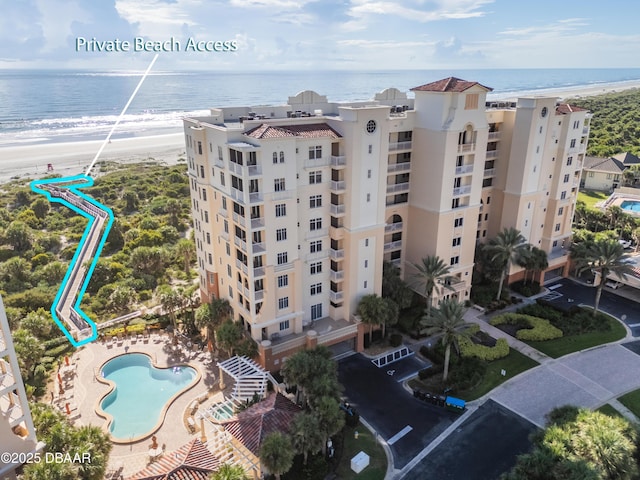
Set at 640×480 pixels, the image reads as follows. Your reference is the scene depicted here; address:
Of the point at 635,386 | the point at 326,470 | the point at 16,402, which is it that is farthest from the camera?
the point at 635,386

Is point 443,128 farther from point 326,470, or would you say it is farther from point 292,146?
point 326,470

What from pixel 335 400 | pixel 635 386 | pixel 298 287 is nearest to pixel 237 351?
pixel 298 287

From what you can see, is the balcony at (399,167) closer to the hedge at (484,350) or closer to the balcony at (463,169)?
the balcony at (463,169)

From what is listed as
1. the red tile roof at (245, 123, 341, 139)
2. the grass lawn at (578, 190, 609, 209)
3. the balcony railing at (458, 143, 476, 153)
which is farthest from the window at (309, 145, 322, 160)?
the grass lawn at (578, 190, 609, 209)

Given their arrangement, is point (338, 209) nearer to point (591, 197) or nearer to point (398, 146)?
point (398, 146)

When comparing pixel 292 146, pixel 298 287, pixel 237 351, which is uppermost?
pixel 292 146

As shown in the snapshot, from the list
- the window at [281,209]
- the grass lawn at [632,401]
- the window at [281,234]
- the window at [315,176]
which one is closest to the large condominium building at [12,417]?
the window at [281,234]

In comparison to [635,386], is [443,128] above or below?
above
